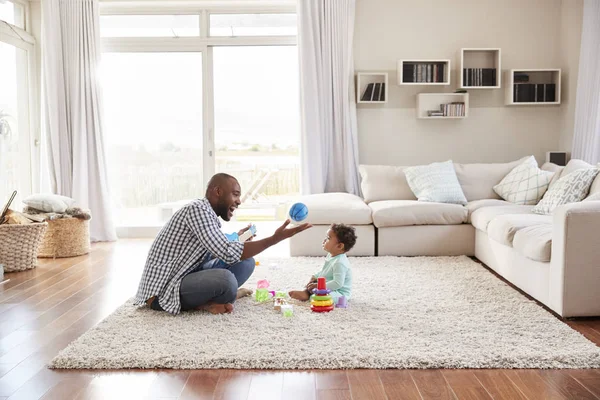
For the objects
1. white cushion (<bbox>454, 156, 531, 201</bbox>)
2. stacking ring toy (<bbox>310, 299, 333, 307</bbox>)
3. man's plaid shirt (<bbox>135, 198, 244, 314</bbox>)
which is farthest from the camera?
white cushion (<bbox>454, 156, 531, 201</bbox>)

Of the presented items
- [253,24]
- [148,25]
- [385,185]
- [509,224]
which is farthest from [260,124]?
[509,224]

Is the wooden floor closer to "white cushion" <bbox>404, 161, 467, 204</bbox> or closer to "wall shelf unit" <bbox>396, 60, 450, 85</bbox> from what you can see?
"white cushion" <bbox>404, 161, 467, 204</bbox>

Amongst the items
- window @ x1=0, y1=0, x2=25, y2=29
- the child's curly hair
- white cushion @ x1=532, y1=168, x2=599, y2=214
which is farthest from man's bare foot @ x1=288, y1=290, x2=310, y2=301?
window @ x1=0, y1=0, x2=25, y2=29

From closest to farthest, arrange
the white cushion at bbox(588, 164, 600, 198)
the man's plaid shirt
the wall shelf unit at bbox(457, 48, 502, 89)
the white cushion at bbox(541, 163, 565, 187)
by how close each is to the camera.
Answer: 1. the man's plaid shirt
2. the white cushion at bbox(588, 164, 600, 198)
3. the white cushion at bbox(541, 163, 565, 187)
4. the wall shelf unit at bbox(457, 48, 502, 89)

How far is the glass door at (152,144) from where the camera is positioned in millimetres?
6621

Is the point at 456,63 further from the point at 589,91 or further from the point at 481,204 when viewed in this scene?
the point at 481,204

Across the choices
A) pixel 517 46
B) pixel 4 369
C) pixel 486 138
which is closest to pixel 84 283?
pixel 4 369

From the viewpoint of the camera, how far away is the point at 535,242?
351cm

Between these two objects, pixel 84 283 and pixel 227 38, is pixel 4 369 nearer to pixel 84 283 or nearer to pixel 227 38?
pixel 84 283

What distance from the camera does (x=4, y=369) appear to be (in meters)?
2.56

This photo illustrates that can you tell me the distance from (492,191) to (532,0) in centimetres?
221

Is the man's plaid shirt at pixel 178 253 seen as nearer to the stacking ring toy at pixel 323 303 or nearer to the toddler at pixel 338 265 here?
the stacking ring toy at pixel 323 303

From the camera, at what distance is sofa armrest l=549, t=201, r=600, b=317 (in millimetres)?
3139

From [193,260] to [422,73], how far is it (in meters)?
3.83
